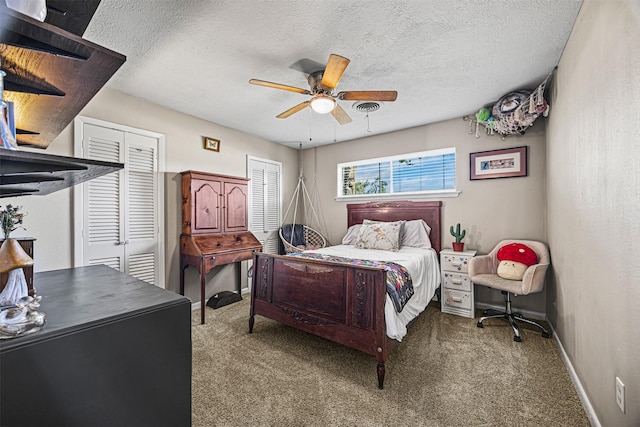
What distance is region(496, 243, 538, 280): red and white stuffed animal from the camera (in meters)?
2.91

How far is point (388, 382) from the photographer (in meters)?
2.04

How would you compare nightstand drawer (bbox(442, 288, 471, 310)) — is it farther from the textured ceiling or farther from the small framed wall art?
the small framed wall art

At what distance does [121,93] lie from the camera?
3.01 m

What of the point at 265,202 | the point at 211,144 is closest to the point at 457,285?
the point at 265,202

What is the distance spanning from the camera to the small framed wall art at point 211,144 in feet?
12.4

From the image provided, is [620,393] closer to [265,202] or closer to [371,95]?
[371,95]

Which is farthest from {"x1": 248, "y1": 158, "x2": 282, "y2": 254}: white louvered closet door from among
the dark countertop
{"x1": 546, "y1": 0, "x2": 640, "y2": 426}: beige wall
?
{"x1": 546, "y1": 0, "x2": 640, "y2": 426}: beige wall

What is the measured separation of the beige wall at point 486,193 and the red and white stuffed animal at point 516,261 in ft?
1.03

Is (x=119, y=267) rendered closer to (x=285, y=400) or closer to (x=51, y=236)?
(x=51, y=236)

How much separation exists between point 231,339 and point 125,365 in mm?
2018

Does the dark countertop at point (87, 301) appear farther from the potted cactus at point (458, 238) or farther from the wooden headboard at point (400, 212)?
the wooden headboard at point (400, 212)

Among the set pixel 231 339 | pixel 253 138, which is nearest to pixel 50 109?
pixel 231 339

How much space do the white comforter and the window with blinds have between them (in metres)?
0.98

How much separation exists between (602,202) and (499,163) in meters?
2.10
